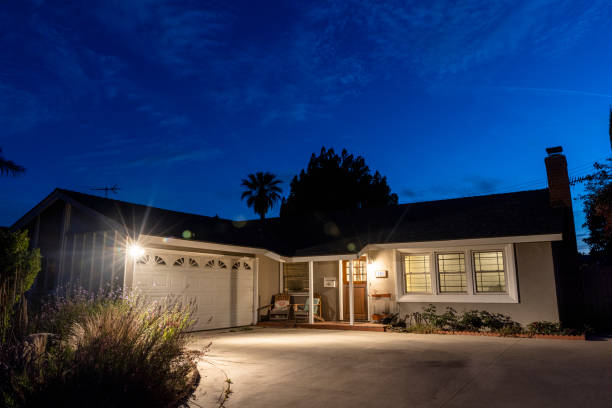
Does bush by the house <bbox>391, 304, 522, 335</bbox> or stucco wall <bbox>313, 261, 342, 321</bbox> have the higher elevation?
stucco wall <bbox>313, 261, 342, 321</bbox>

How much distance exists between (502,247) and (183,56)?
40.4 feet

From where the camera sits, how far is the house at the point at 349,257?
11578mm

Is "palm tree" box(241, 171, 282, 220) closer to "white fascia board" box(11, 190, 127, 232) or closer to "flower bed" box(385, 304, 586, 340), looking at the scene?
"white fascia board" box(11, 190, 127, 232)

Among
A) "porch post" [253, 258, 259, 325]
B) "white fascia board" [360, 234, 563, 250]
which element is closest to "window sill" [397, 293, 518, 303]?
"white fascia board" [360, 234, 563, 250]

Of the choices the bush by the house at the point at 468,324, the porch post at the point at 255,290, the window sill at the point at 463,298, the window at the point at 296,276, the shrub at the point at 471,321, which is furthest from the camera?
the window at the point at 296,276

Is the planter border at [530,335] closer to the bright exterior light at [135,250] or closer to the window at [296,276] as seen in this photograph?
the window at [296,276]

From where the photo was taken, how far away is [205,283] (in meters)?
13.2

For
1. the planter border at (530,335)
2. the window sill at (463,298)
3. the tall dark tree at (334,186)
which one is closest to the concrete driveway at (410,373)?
the planter border at (530,335)

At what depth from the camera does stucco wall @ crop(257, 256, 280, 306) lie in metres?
15.4

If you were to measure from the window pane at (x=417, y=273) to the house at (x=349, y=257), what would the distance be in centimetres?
3

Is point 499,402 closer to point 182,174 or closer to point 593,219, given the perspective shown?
point 593,219

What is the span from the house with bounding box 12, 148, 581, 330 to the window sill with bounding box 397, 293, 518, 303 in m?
0.03

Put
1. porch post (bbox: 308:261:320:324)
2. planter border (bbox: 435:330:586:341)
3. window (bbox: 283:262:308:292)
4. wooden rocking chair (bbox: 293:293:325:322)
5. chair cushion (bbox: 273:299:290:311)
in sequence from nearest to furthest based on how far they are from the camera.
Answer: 1. planter border (bbox: 435:330:586:341)
2. porch post (bbox: 308:261:320:324)
3. wooden rocking chair (bbox: 293:293:325:322)
4. chair cushion (bbox: 273:299:290:311)
5. window (bbox: 283:262:308:292)

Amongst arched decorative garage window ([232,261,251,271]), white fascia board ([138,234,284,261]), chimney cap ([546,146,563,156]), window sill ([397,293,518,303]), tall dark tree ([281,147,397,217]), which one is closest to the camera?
white fascia board ([138,234,284,261])
